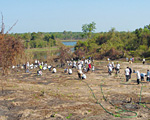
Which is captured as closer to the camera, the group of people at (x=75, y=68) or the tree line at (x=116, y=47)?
the group of people at (x=75, y=68)

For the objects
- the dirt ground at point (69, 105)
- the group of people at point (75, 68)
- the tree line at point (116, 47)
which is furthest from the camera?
the tree line at point (116, 47)

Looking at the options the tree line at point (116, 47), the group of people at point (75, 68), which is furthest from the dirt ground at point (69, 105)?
the tree line at point (116, 47)

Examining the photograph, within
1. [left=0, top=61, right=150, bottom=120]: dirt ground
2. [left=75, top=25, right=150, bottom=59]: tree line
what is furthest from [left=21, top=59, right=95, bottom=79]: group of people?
[left=75, top=25, right=150, bottom=59]: tree line

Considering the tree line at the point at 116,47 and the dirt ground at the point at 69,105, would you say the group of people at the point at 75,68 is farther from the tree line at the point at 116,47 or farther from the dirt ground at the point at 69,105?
the tree line at the point at 116,47

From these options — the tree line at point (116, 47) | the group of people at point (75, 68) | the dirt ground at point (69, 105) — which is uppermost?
the tree line at point (116, 47)

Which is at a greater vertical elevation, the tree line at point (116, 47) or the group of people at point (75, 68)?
the tree line at point (116, 47)

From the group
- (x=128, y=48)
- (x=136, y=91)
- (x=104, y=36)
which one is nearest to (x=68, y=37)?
(x=104, y=36)

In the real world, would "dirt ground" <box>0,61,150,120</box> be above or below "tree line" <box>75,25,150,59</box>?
below

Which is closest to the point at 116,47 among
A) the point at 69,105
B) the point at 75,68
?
the point at 75,68

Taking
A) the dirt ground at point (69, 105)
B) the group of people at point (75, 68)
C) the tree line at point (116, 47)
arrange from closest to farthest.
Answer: the dirt ground at point (69, 105) → the group of people at point (75, 68) → the tree line at point (116, 47)

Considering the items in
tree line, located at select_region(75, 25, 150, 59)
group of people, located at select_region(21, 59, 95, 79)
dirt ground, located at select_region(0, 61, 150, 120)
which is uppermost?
tree line, located at select_region(75, 25, 150, 59)

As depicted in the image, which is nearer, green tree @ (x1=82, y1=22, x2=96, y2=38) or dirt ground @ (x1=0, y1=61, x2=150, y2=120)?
dirt ground @ (x1=0, y1=61, x2=150, y2=120)

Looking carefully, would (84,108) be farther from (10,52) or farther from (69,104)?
Answer: (10,52)

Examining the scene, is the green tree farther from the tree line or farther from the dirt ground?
the dirt ground
